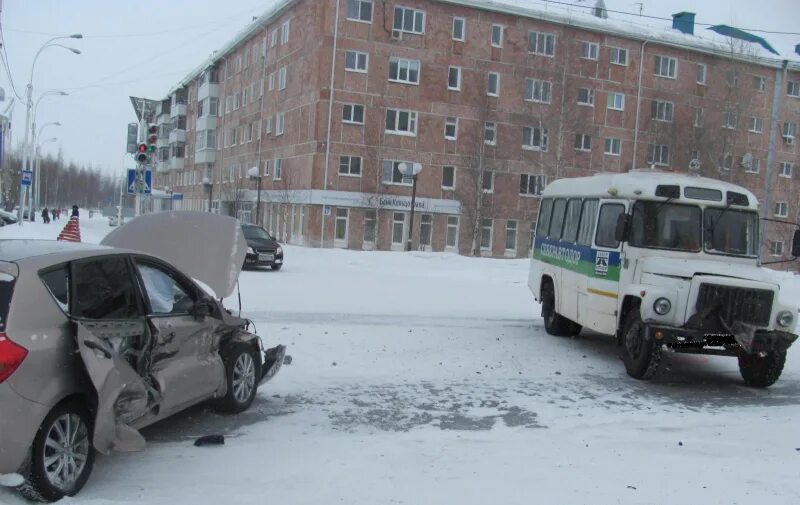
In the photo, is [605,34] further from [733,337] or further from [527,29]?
[733,337]

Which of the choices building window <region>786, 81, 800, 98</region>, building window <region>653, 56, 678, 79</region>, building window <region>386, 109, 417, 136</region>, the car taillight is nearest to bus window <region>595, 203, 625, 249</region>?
the car taillight

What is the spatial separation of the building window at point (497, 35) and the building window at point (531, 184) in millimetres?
8160

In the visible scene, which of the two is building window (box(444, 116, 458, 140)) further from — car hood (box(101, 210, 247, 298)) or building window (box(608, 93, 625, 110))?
car hood (box(101, 210, 247, 298))

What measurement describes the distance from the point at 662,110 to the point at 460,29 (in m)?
15.5

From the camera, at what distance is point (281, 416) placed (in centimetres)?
707

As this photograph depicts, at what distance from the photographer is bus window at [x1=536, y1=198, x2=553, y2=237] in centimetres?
1331

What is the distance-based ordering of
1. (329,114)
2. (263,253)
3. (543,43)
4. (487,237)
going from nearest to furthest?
1. (263,253)
2. (329,114)
3. (543,43)
4. (487,237)

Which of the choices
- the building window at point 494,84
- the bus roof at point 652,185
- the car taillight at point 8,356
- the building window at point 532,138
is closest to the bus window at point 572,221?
the bus roof at point 652,185

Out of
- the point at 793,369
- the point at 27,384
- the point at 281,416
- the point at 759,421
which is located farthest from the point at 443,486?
the point at 793,369

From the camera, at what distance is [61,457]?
15.3 feet

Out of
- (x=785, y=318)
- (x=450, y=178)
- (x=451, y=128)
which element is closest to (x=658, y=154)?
(x=451, y=128)

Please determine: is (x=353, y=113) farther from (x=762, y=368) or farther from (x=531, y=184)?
(x=762, y=368)

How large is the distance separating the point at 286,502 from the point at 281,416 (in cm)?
227

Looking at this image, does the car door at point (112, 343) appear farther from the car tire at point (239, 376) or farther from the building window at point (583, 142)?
the building window at point (583, 142)
